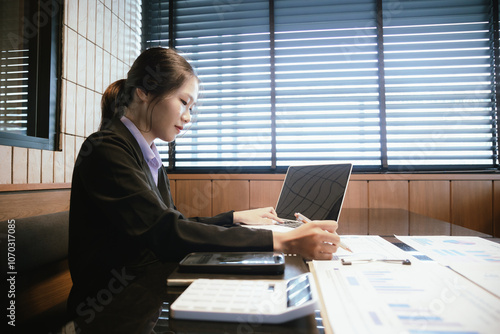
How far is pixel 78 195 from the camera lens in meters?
0.83

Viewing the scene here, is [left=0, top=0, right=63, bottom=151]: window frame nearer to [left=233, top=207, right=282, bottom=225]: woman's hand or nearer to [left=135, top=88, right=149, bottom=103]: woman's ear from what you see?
[left=135, top=88, right=149, bottom=103]: woman's ear

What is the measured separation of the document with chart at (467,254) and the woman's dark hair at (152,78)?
3.18 ft

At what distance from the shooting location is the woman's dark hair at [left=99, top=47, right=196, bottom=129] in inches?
41.4

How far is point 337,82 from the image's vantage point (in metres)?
2.38

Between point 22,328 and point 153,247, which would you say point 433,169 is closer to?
point 153,247

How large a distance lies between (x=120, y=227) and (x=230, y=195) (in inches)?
66.1

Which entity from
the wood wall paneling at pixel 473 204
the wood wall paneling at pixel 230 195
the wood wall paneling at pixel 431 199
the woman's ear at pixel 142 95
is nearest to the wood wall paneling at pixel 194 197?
the wood wall paneling at pixel 230 195

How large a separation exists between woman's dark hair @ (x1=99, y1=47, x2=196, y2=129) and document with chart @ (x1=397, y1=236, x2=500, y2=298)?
969 mm

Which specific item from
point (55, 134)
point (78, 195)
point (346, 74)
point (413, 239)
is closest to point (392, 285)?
point (413, 239)

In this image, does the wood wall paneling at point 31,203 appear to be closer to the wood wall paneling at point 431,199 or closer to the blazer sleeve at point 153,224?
the blazer sleeve at point 153,224

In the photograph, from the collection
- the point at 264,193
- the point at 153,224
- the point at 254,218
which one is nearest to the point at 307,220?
the point at 254,218

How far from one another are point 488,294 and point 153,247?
65 centimetres

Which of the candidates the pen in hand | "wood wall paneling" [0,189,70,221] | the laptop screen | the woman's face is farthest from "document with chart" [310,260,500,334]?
"wood wall paneling" [0,189,70,221]

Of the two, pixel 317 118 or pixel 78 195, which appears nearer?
pixel 78 195
